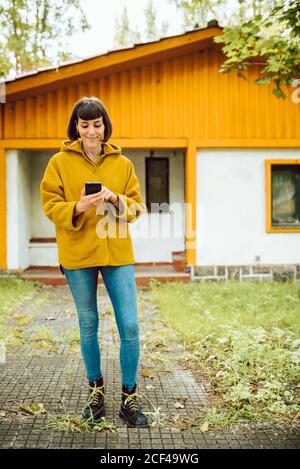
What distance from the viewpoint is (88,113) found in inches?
124

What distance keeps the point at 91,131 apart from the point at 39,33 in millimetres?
16882

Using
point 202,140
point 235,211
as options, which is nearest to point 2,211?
point 202,140

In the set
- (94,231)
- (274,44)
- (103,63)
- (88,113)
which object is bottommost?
(94,231)

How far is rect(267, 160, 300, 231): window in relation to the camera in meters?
10.4

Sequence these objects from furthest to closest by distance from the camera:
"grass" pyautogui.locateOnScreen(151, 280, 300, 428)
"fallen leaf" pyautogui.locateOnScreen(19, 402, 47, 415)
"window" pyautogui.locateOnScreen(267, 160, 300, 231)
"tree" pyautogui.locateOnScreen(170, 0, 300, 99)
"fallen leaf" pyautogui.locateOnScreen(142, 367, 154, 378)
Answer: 1. "window" pyautogui.locateOnScreen(267, 160, 300, 231)
2. "tree" pyautogui.locateOnScreen(170, 0, 300, 99)
3. "fallen leaf" pyautogui.locateOnScreen(142, 367, 154, 378)
4. "grass" pyautogui.locateOnScreen(151, 280, 300, 428)
5. "fallen leaf" pyautogui.locateOnScreen(19, 402, 47, 415)

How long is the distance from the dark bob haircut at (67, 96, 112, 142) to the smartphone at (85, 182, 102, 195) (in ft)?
1.61

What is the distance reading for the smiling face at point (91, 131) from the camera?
318 centimetres

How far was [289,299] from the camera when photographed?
7.74m

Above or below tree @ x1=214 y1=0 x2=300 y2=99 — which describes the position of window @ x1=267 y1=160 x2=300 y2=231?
below

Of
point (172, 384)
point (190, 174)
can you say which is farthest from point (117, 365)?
point (190, 174)

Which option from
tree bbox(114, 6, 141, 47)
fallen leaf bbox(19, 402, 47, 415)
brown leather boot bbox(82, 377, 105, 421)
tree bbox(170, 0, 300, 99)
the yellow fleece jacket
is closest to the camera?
the yellow fleece jacket

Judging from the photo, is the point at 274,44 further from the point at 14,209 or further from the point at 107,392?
the point at 14,209

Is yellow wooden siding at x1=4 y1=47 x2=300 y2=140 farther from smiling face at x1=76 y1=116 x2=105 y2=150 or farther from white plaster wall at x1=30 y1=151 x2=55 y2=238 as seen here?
smiling face at x1=76 y1=116 x2=105 y2=150

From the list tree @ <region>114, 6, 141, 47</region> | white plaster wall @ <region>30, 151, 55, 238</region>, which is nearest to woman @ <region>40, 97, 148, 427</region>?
white plaster wall @ <region>30, 151, 55, 238</region>
